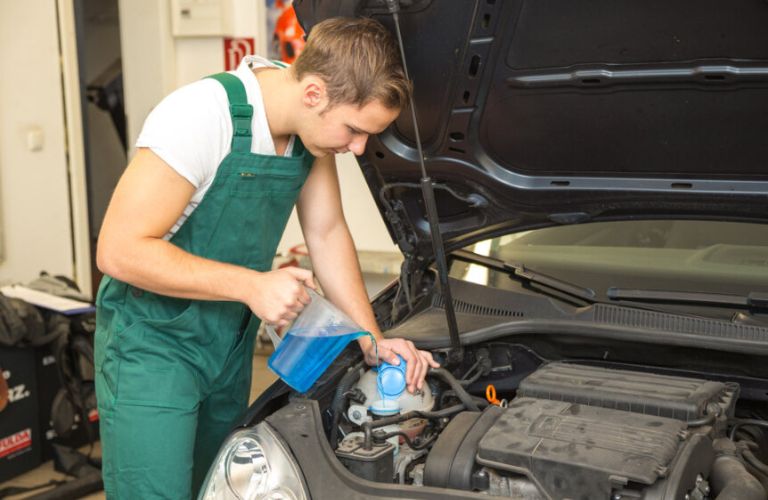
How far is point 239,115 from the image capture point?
1657 millimetres

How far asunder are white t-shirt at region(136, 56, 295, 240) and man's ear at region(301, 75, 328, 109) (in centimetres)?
11

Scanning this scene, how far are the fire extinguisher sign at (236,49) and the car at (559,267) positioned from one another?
10.5 ft

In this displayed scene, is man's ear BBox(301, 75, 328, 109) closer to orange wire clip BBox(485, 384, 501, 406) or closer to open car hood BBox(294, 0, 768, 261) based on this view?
open car hood BBox(294, 0, 768, 261)

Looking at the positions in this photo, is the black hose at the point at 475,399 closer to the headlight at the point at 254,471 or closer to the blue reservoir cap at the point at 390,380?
the blue reservoir cap at the point at 390,380

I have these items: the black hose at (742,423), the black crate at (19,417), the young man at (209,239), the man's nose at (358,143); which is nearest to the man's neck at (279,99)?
the young man at (209,239)

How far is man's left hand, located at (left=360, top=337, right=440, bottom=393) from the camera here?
5.66ft

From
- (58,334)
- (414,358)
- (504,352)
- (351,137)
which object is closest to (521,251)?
(504,352)

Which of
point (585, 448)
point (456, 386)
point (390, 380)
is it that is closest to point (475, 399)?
point (456, 386)

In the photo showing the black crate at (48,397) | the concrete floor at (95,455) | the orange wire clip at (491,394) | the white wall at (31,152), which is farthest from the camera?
the white wall at (31,152)

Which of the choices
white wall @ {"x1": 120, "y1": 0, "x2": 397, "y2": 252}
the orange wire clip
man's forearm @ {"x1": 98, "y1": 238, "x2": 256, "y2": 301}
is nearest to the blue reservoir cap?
the orange wire clip

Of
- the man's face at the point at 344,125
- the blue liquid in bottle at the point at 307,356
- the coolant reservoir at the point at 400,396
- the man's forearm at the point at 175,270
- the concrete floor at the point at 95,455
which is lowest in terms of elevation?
the concrete floor at the point at 95,455

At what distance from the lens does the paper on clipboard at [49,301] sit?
140 inches

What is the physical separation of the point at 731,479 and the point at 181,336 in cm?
102

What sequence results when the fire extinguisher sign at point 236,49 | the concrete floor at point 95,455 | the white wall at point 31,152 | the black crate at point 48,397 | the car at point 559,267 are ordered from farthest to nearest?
the fire extinguisher sign at point 236,49, the white wall at point 31,152, the black crate at point 48,397, the concrete floor at point 95,455, the car at point 559,267
